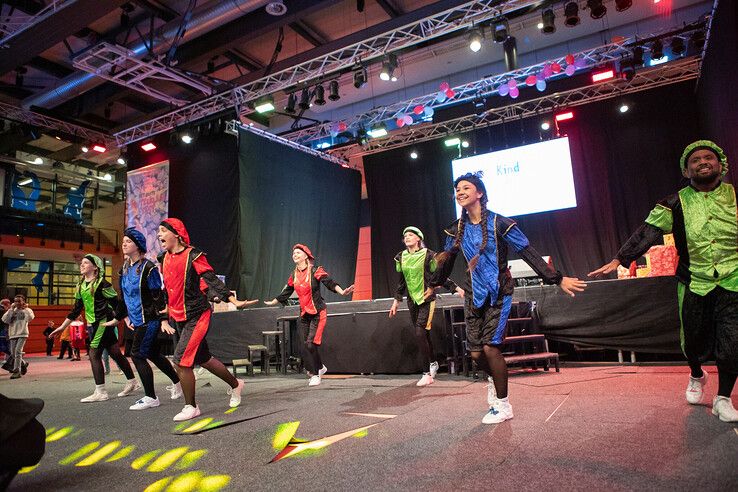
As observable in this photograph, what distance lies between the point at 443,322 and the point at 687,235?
4.01 metres

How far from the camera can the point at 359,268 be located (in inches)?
696

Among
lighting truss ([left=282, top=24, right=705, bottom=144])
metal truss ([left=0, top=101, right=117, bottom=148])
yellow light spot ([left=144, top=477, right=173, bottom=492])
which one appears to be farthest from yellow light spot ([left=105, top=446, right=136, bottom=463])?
metal truss ([left=0, top=101, right=117, bottom=148])

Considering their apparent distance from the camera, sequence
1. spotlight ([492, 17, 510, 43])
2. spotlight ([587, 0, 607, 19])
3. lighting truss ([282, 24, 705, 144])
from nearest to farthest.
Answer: spotlight ([587, 0, 607, 19]), spotlight ([492, 17, 510, 43]), lighting truss ([282, 24, 705, 144])

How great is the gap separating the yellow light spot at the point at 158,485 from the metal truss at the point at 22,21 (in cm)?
848

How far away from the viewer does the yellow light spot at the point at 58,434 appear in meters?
3.66

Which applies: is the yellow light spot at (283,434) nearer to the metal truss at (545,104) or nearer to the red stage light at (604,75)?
the red stage light at (604,75)

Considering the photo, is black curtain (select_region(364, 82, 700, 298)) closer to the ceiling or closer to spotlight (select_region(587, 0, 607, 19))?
the ceiling

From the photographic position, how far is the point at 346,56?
10367 millimetres

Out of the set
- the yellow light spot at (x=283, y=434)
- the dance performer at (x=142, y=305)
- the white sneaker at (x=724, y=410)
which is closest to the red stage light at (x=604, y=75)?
the white sneaker at (x=724, y=410)

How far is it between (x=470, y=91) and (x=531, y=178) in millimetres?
2658

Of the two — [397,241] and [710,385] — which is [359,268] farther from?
[710,385]

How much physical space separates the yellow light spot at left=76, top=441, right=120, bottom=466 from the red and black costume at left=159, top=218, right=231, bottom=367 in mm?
923

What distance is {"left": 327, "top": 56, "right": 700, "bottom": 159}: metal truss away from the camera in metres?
10.8

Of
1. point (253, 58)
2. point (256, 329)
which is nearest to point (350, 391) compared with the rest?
point (256, 329)
